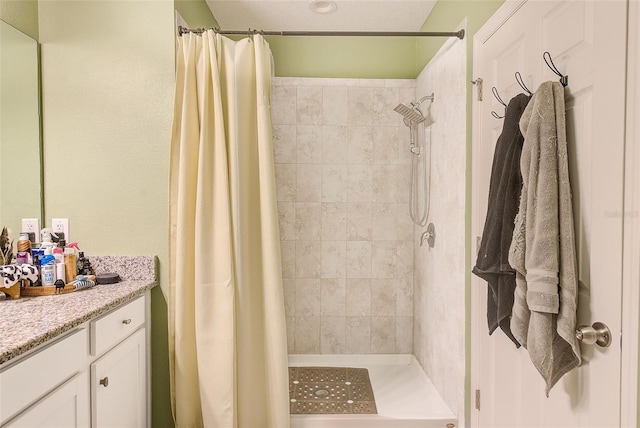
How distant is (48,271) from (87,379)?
0.55m

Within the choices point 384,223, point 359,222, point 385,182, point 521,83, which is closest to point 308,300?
point 359,222

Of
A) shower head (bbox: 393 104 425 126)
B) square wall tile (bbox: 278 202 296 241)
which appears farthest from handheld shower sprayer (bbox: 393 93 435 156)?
square wall tile (bbox: 278 202 296 241)

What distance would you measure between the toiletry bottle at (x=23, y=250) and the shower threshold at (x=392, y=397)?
1.50 m

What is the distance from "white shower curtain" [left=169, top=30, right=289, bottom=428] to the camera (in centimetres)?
191

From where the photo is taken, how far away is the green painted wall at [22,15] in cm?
186

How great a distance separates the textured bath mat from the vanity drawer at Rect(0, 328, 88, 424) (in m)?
1.24

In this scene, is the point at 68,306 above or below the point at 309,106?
below

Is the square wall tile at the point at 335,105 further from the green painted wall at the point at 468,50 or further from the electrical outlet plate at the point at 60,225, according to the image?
the electrical outlet plate at the point at 60,225

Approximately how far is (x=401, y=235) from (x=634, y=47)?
7.34ft

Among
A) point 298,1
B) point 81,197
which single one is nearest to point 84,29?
point 81,197

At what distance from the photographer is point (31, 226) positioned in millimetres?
1980

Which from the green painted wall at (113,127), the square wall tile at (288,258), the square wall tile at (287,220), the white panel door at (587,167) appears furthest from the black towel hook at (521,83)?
the square wall tile at (288,258)

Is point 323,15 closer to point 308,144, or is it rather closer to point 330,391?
point 308,144

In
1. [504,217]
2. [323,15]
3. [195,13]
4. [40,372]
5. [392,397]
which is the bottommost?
[392,397]
